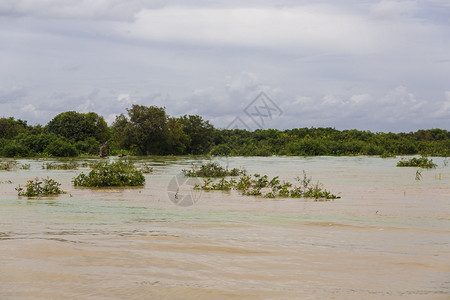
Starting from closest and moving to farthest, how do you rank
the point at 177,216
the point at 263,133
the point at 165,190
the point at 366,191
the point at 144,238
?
the point at 144,238 → the point at 177,216 → the point at 366,191 → the point at 165,190 → the point at 263,133

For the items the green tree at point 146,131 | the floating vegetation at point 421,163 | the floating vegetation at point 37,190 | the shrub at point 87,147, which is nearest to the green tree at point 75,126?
the shrub at point 87,147

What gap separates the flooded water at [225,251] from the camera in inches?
196

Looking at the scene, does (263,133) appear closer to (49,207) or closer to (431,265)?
(49,207)

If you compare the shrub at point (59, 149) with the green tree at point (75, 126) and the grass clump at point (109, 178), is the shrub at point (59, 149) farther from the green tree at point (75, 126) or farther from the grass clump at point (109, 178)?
the grass clump at point (109, 178)

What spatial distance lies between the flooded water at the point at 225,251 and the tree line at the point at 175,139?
3839cm

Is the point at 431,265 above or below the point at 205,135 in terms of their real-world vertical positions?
below

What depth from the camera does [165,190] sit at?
16.5 metres

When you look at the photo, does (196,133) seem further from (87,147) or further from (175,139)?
(87,147)

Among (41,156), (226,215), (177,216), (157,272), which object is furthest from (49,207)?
(41,156)

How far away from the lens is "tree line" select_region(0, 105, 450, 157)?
49.0 meters

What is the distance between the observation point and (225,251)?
21.8 ft

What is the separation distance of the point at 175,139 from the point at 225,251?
47224 mm

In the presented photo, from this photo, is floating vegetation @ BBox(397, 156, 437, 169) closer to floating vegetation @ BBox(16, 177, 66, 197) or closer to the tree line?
the tree line

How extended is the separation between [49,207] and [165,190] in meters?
5.48
